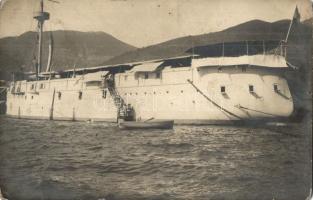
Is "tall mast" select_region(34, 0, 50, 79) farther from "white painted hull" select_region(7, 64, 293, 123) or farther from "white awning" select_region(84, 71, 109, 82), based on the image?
"white awning" select_region(84, 71, 109, 82)

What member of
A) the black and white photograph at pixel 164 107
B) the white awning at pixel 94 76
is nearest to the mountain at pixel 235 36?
the black and white photograph at pixel 164 107

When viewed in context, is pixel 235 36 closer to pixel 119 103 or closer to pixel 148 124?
pixel 148 124

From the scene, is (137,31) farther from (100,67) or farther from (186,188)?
(186,188)

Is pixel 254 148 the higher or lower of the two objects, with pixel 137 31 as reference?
lower

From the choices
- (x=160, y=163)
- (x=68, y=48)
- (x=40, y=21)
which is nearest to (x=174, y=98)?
(x=160, y=163)

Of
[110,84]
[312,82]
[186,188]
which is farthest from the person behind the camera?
[110,84]

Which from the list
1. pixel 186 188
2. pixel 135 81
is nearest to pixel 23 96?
pixel 135 81

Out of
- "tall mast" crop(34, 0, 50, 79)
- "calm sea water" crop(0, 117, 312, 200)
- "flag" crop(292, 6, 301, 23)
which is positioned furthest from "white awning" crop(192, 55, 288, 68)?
"tall mast" crop(34, 0, 50, 79)
